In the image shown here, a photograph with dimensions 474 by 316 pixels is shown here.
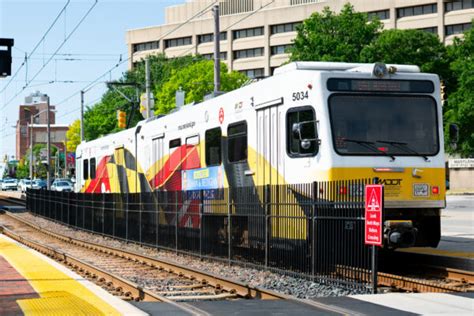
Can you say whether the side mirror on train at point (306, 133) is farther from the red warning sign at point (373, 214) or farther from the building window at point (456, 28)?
the building window at point (456, 28)

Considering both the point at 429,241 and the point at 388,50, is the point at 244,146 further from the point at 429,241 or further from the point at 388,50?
the point at 388,50

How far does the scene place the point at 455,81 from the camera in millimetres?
69062

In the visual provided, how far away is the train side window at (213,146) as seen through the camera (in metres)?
19.1

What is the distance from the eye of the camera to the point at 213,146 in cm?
1945

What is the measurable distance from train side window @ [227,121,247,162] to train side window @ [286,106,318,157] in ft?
6.89

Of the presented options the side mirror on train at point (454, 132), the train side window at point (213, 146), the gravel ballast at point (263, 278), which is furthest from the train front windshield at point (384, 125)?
the train side window at point (213, 146)

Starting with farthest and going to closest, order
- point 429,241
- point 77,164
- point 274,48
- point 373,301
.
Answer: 1. point 274,48
2. point 77,164
3. point 429,241
4. point 373,301

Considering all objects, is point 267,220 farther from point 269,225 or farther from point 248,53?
point 248,53

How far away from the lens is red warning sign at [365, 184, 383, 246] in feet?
39.0

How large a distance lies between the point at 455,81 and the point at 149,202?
49.8 metres

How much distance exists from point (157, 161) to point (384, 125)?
10315 millimetres

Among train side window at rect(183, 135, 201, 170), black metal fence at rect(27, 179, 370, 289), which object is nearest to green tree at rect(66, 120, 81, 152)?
black metal fence at rect(27, 179, 370, 289)

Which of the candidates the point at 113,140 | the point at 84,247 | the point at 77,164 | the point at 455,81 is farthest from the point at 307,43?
the point at 84,247

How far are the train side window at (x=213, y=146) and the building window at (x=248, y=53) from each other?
84.1 meters
